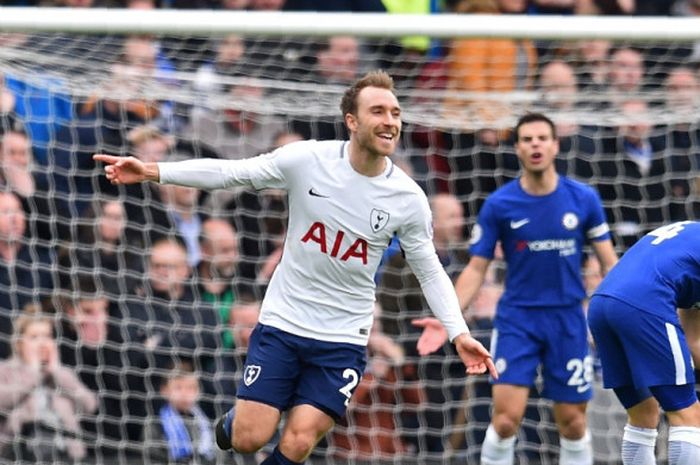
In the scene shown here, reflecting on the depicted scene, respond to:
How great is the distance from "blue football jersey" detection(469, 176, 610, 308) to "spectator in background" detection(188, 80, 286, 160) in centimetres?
208

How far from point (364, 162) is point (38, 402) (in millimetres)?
3146

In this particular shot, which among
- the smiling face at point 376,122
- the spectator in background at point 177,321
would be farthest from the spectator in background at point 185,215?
the smiling face at point 376,122

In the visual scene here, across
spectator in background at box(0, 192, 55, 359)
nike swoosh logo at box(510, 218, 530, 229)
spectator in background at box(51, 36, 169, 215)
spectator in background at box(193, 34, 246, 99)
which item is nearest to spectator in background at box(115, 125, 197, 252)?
spectator in background at box(51, 36, 169, 215)

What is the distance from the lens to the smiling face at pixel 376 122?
21.9 feet

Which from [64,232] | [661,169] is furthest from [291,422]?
[661,169]

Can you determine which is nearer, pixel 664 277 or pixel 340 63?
pixel 664 277

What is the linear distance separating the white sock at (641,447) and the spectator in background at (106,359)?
3478mm

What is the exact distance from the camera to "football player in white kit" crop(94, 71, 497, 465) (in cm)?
675

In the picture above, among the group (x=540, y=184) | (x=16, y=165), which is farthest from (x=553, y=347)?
(x=16, y=165)

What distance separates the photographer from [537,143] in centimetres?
828

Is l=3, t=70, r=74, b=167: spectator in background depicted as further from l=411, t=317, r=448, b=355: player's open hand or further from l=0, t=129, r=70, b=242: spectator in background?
l=411, t=317, r=448, b=355: player's open hand

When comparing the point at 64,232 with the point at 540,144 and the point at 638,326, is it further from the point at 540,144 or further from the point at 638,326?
the point at 638,326

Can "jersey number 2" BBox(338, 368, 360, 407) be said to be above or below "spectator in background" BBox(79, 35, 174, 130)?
below

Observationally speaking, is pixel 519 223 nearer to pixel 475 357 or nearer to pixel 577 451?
pixel 577 451
